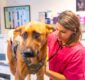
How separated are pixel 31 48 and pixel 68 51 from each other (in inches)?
18.9

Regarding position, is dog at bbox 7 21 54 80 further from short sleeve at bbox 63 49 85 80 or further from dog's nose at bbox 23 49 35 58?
short sleeve at bbox 63 49 85 80

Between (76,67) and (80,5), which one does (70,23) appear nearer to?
(76,67)

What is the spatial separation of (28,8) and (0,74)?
4.24ft

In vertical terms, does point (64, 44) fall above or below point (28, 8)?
below

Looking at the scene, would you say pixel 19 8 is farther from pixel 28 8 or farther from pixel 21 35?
pixel 21 35

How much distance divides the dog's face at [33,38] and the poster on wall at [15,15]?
211 centimetres

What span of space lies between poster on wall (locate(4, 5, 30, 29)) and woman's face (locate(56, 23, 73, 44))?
1.89 meters

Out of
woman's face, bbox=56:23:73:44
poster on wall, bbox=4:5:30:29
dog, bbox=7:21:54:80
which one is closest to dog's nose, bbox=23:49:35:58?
dog, bbox=7:21:54:80

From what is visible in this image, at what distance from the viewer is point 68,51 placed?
4.05ft

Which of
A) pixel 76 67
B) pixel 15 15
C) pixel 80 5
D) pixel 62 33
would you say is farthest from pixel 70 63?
pixel 15 15

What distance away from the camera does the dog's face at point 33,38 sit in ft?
2.65

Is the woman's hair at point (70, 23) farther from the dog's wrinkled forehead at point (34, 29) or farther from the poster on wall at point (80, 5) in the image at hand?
the poster on wall at point (80, 5)

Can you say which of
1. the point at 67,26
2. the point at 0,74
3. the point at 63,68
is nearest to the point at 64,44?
the point at 67,26

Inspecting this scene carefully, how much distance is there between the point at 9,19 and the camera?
3.22 meters
